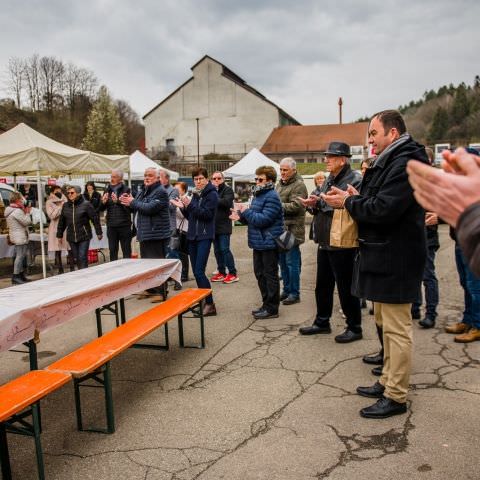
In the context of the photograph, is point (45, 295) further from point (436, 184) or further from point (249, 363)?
point (436, 184)

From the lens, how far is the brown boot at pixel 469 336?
5.16 m

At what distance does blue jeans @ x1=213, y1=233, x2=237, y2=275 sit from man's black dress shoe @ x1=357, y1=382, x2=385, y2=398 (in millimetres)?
4762

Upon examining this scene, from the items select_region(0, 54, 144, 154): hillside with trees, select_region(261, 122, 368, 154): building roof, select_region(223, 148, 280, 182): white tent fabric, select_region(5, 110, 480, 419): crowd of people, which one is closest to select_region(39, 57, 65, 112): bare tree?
select_region(0, 54, 144, 154): hillside with trees

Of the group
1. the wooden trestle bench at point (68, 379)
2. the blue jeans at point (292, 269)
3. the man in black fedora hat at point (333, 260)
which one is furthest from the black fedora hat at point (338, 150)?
the blue jeans at point (292, 269)

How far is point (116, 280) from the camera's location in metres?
4.58

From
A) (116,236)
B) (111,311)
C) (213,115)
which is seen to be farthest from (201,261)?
(213,115)

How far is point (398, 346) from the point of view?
354 cm

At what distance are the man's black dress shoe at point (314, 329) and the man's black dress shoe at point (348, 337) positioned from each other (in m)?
0.31

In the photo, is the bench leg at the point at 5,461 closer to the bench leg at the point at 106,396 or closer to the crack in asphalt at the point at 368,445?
the bench leg at the point at 106,396

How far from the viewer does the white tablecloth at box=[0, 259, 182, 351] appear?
11.1 feet

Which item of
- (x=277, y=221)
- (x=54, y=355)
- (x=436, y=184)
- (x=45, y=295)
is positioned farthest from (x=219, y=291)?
(x=436, y=184)

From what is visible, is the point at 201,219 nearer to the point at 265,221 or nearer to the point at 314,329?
the point at 265,221

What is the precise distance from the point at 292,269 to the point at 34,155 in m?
5.33

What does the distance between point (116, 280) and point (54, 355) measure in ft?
4.80
